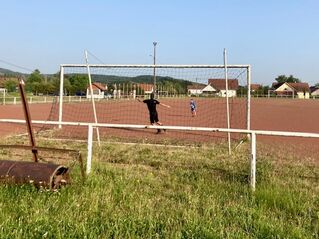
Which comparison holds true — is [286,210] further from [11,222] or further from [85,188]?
[11,222]

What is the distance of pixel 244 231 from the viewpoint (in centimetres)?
435

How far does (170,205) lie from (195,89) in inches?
465

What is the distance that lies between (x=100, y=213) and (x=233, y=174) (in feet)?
11.1

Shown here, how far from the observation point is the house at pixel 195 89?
15.7 m

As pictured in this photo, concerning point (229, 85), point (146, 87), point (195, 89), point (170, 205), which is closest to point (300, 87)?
point (146, 87)

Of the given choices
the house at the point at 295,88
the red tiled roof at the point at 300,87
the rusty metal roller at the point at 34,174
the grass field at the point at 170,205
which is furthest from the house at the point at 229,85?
the red tiled roof at the point at 300,87

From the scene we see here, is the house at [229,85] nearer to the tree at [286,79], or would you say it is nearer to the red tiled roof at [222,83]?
the red tiled roof at [222,83]

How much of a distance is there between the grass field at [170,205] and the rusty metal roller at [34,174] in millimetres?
140

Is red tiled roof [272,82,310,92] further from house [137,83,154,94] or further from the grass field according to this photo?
the grass field

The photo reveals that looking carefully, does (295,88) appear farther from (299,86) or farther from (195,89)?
(195,89)

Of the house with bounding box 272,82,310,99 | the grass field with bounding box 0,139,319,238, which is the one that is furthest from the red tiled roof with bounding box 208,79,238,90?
the house with bounding box 272,82,310,99

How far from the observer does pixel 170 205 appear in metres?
5.45

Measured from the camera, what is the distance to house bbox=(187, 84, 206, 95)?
15.7m

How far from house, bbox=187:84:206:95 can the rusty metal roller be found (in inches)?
390
